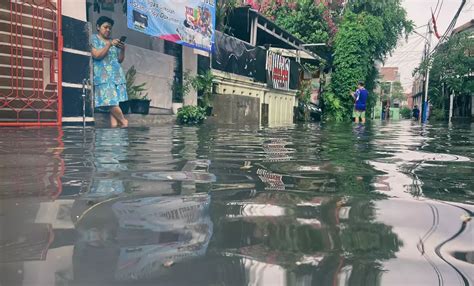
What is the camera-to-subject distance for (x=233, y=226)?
1.78 metres

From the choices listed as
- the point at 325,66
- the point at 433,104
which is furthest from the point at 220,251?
the point at 433,104

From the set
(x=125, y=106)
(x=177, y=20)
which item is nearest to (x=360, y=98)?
(x=177, y=20)

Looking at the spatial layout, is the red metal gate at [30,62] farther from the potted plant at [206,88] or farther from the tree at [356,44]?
the tree at [356,44]

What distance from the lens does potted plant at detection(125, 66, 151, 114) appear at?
34.2 ft

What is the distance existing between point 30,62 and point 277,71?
12.6 meters

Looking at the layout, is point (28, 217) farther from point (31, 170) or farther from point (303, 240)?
point (31, 170)

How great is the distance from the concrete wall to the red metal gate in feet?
19.6

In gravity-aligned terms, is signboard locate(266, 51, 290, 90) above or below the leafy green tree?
below

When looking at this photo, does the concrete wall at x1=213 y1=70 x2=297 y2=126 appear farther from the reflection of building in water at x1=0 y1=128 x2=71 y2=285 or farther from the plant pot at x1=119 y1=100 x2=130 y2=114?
the reflection of building in water at x1=0 y1=128 x2=71 y2=285

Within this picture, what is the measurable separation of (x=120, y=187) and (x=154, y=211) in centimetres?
60

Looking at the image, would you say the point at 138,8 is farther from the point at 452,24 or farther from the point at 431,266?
the point at 452,24

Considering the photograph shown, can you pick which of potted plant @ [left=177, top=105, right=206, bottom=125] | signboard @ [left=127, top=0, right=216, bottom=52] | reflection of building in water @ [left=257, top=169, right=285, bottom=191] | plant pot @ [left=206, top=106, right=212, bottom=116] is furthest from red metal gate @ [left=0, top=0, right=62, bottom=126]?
reflection of building in water @ [left=257, top=169, right=285, bottom=191]

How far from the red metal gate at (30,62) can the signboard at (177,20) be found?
68.2 inches

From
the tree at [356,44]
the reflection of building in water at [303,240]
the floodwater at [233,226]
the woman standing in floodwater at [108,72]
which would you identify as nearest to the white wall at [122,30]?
the woman standing in floodwater at [108,72]
